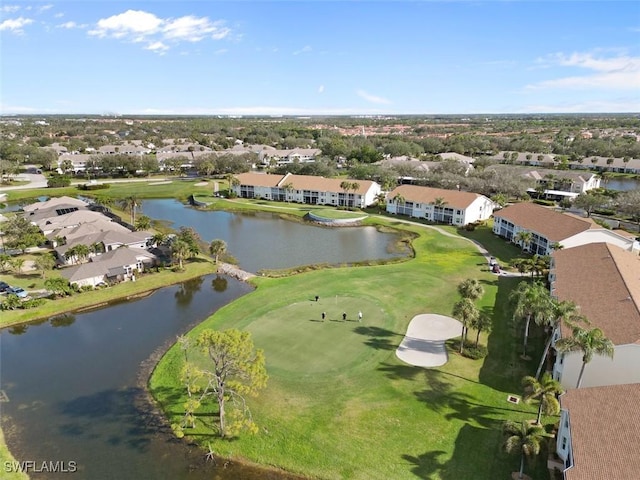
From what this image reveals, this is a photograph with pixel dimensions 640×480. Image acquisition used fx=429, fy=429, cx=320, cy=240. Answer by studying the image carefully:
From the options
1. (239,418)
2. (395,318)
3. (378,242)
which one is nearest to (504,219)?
(378,242)

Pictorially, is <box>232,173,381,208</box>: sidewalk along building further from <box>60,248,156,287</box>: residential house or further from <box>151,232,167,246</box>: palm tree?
<box>60,248,156,287</box>: residential house

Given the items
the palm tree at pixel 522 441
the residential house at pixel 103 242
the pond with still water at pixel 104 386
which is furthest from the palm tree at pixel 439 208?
the palm tree at pixel 522 441

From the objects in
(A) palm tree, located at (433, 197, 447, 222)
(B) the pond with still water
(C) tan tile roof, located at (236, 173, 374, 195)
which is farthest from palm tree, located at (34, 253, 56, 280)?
(A) palm tree, located at (433, 197, 447, 222)

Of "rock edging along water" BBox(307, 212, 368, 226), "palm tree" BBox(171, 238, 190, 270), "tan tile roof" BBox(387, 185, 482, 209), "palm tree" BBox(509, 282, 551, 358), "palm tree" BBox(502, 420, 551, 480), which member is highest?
"tan tile roof" BBox(387, 185, 482, 209)

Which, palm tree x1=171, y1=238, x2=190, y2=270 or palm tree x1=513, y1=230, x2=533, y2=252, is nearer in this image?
palm tree x1=171, y1=238, x2=190, y2=270

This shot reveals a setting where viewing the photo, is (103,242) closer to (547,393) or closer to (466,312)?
(466,312)
